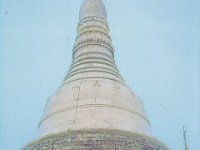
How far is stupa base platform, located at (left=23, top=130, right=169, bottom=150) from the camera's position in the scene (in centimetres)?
1259

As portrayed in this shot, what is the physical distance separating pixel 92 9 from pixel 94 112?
310 inches

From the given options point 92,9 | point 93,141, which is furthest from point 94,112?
point 92,9

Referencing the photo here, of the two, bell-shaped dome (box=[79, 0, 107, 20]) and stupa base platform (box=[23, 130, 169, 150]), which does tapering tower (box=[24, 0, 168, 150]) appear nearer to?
stupa base platform (box=[23, 130, 169, 150])

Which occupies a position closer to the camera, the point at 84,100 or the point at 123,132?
the point at 123,132

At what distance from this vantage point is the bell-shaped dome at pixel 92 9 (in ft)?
65.5

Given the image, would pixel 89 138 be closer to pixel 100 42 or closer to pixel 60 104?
pixel 60 104

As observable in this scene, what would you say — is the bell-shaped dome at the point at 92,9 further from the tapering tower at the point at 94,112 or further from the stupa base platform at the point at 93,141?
the stupa base platform at the point at 93,141

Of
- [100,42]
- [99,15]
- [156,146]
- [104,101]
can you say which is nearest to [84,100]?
[104,101]

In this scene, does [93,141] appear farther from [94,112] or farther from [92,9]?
[92,9]

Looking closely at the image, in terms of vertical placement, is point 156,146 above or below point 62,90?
below

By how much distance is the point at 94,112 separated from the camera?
13.6 metres

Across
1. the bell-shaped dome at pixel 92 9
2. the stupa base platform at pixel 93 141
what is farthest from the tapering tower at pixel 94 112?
the bell-shaped dome at pixel 92 9

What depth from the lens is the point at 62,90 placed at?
1523 cm

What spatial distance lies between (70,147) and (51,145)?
638 millimetres
